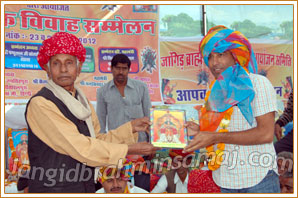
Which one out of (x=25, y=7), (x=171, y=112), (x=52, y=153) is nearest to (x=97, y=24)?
(x=25, y=7)

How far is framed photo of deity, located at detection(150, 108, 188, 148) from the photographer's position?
3270 millimetres

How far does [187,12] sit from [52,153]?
5.46 metres

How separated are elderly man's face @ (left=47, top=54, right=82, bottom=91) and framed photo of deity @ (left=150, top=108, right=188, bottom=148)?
0.86 meters

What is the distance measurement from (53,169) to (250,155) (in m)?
1.63

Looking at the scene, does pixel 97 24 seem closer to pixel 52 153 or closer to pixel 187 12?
pixel 187 12

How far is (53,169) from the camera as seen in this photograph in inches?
108

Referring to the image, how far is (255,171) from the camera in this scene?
2857 mm

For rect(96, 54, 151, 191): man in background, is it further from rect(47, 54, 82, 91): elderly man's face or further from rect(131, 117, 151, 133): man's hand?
rect(47, 54, 82, 91): elderly man's face

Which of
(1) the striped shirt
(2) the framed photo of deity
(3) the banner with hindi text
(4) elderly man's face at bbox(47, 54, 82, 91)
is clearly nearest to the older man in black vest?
(4) elderly man's face at bbox(47, 54, 82, 91)

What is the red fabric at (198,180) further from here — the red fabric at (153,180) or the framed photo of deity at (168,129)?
the framed photo of deity at (168,129)

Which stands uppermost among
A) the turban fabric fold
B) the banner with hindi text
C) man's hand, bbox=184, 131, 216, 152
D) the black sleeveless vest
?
the banner with hindi text

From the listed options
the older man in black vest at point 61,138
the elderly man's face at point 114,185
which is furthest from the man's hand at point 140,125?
the elderly man's face at point 114,185

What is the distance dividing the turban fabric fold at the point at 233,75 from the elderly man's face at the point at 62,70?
50.2 inches

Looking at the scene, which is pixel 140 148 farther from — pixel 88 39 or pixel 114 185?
pixel 88 39
